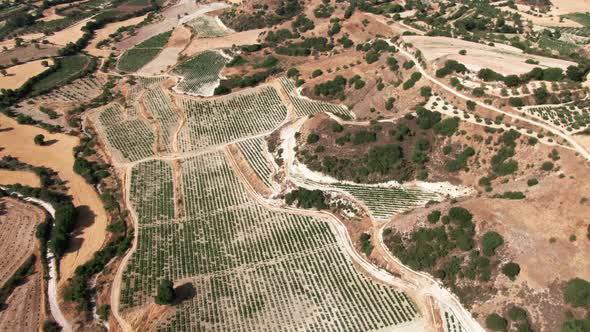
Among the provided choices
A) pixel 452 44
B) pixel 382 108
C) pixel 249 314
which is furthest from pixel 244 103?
pixel 249 314

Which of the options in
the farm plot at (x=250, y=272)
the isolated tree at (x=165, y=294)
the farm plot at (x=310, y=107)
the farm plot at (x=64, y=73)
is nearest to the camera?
the farm plot at (x=250, y=272)

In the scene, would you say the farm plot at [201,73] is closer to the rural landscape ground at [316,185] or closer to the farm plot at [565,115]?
the rural landscape ground at [316,185]

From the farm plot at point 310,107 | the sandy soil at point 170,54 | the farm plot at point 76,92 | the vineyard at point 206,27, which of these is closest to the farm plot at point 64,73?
the farm plot at point 76,92

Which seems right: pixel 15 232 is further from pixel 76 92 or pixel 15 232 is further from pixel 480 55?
pixel 480 55

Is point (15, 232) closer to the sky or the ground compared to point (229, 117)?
closer to the ground

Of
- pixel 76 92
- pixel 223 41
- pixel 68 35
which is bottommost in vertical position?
pixel 76 92

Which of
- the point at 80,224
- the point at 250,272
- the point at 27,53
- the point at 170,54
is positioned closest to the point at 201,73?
the point at 170,54
